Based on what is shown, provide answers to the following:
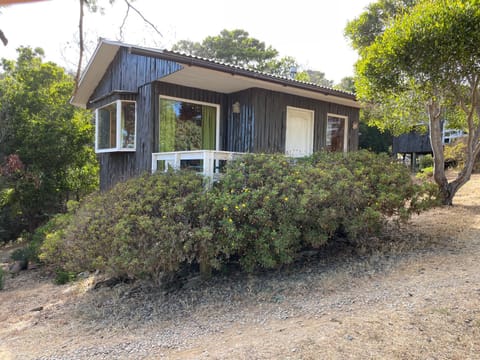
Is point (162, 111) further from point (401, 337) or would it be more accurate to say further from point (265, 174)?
point (401, 337)

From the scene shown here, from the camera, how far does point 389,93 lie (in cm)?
697

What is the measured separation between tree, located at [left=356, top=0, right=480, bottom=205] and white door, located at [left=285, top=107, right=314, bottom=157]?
2.03 m

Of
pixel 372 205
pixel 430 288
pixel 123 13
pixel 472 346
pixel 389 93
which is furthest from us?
pixel 123 13

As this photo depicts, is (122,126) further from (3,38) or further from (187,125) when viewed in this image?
(3,38)

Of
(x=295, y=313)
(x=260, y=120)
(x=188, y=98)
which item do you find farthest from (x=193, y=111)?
(x=295, y=313)

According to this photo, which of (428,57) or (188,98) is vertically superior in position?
(428,57)

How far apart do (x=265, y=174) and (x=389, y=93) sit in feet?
12.3

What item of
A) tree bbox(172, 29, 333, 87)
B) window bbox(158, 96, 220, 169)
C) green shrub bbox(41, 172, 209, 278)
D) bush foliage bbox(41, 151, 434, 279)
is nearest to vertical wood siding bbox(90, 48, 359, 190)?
window bbox(158, 96, 220, 169)

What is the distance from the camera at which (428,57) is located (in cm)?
Result: 590

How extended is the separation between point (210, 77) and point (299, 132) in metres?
3.12

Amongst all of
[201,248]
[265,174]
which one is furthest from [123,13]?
[201,248]

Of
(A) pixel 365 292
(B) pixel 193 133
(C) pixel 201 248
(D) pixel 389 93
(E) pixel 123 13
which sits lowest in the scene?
(A) pixel 365 292

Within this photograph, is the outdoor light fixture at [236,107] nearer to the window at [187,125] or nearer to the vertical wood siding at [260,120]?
the vertical wood siding at [260,120]

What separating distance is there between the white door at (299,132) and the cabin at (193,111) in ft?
0.09
